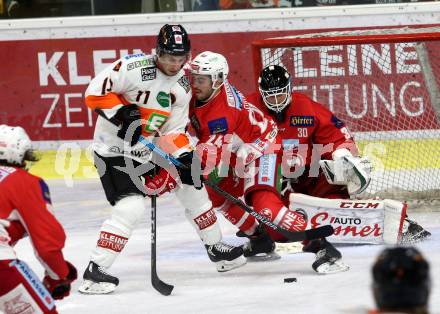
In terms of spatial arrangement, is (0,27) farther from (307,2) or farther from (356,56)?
(356,56)

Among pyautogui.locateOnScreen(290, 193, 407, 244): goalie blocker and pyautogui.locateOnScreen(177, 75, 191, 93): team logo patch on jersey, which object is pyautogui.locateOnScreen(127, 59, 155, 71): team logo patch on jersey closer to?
pyautogui.locateOnScreen(177, 75, 191, 93): team logo patch on jersey

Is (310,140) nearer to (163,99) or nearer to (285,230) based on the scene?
(285,230)

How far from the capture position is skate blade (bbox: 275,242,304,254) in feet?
16.5

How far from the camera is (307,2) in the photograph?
7.51 meters

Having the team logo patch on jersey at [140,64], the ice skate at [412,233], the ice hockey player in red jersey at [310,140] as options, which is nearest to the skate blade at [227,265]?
the ice hockey player in red jersey at [310,140]

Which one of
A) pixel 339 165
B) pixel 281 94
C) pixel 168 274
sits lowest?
pixel 168 274

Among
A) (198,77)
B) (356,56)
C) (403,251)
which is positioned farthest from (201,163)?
(403,251)

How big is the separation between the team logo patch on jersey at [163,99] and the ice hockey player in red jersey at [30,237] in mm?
1540

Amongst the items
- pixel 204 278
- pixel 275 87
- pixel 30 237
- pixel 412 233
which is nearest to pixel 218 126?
pixel 275 87

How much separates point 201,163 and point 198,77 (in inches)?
13.9

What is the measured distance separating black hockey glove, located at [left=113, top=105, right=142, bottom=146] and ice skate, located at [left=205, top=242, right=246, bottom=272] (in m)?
0.55

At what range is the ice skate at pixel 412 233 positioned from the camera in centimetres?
506

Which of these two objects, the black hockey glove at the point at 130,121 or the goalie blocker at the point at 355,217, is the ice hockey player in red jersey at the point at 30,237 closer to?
the black hockey glove at the point at 130,121

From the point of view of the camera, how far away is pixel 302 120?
496 cm
